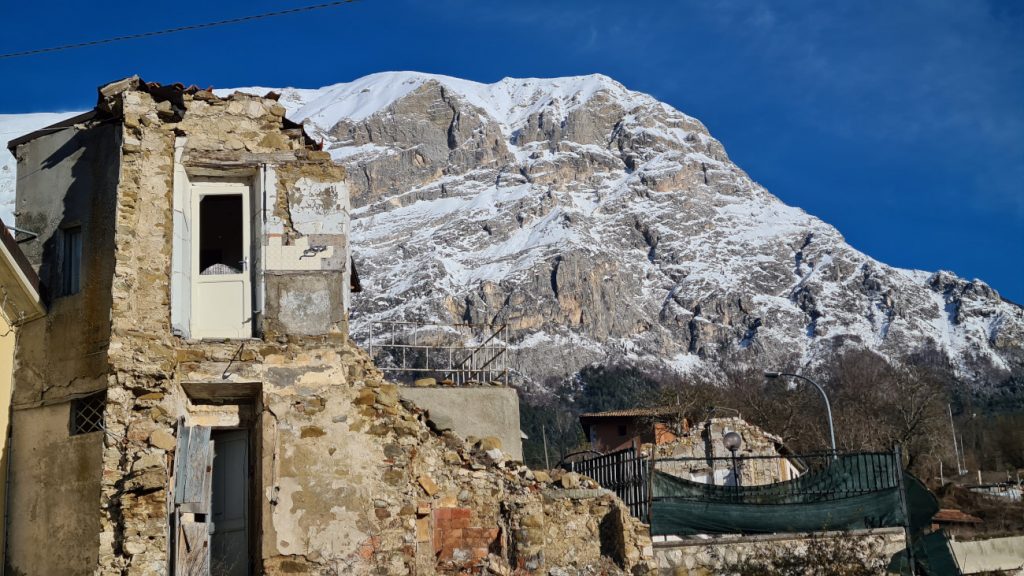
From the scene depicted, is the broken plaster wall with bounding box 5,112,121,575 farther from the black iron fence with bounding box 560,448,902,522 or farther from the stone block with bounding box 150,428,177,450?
the black iron fence with bounding box 560,448,902,522

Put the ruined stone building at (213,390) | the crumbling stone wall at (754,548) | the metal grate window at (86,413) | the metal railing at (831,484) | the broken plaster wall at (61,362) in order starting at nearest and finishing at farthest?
1. the ruined stone building at (213,390)
2. the broken plaster wall at (61,362)
3. the metal grate window at (86,413)
4. the crumbling stone wall at (754,548)
5. the metal railing at (831,484)

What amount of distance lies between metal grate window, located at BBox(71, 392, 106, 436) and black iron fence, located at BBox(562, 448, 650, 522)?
7.95m

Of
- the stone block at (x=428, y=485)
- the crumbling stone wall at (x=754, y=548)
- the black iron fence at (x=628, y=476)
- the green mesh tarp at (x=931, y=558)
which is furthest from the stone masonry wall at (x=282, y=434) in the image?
the green mesh tarp at (x=931, y=558)

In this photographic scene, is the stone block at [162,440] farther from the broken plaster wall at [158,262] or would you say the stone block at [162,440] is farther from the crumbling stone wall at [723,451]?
the crumbling stone wall at [723,451]

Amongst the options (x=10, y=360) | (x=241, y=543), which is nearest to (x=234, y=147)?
(x=10, y=360)

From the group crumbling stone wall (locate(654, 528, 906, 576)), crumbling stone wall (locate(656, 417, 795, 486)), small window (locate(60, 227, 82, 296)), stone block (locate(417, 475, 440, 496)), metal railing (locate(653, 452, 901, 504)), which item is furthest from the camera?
crumbling stone wall (locate(656, 417, 795, 486))

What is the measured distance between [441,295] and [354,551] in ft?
586

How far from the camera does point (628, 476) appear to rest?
18.5 metres

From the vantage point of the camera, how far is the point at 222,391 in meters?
14.1

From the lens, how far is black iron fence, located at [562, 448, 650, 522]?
1791 centimetres

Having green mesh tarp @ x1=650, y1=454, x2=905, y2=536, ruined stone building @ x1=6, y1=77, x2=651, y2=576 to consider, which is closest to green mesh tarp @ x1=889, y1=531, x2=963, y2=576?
green mesh tarp @ x1=650, y1=454, x2=905, y2=536

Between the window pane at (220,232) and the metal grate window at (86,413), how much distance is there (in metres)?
2.23

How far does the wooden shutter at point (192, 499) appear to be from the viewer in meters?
13.1

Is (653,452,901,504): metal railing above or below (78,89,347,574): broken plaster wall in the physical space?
below
